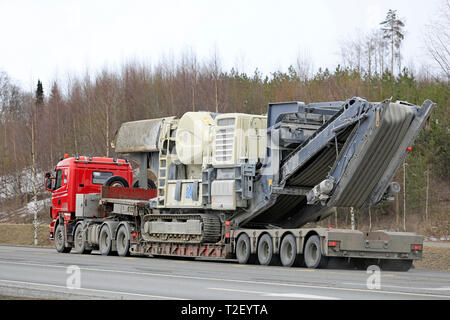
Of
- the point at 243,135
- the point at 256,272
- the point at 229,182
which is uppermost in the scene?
the point at 243,135

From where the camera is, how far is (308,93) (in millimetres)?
47031

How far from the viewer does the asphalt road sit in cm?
1186

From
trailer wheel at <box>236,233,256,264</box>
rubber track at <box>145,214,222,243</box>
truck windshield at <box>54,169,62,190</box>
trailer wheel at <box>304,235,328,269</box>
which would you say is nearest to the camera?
trailer wheel at <box>304,235,328,269</box>

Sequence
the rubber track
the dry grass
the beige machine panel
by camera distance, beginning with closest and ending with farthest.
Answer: the rubber track → the beige machine panel → the dry grass

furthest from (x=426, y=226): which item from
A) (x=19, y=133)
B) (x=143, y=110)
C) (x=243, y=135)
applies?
(x=19, y=133)

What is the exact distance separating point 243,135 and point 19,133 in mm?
63929

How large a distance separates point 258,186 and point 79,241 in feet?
34.5

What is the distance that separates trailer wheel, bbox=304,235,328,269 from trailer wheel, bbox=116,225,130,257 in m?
9.28

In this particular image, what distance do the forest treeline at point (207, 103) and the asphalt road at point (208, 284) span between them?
19.3 metres

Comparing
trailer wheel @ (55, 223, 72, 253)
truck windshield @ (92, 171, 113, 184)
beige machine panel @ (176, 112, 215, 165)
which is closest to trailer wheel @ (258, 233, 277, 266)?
beige machine panel @ (176, 112, 215, 165)

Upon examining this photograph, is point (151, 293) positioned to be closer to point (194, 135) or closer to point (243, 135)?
point (243, 135)

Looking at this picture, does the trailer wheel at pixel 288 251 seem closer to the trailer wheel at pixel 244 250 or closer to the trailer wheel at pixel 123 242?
the trailer wheel at pixel 244 250

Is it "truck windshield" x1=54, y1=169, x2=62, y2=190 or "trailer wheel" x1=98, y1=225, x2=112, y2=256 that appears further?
"truck windshield" x1=54, y1=169, x2=62, y2=190

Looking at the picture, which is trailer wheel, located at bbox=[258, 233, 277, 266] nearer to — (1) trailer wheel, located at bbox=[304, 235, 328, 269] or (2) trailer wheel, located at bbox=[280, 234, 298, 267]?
(2) trailer wheel, located at bbox=[280, 234, 298, 267]
